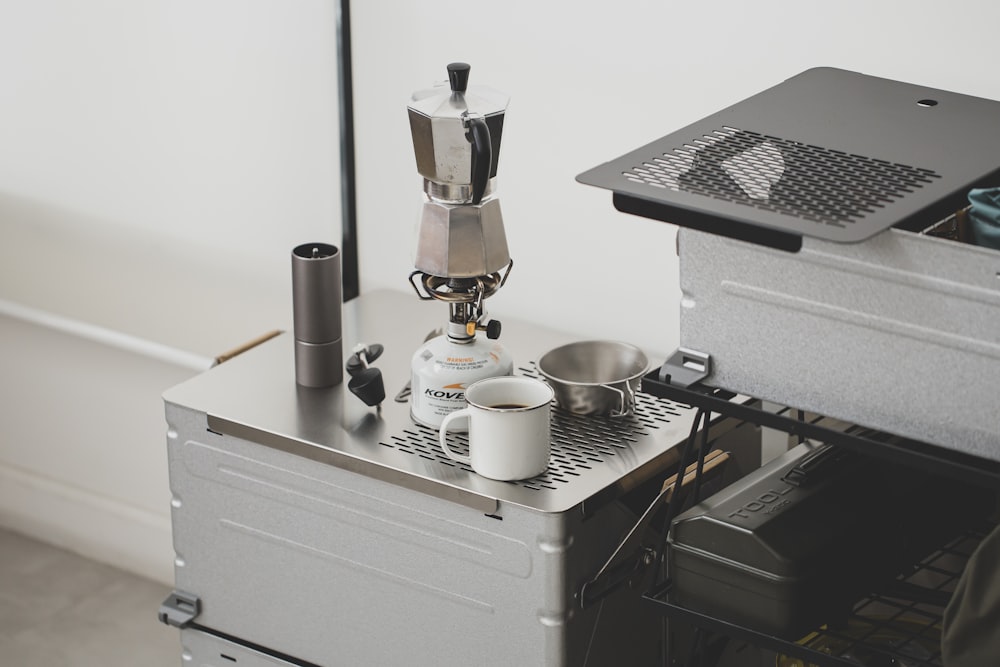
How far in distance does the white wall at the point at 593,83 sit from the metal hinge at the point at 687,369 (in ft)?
1.91

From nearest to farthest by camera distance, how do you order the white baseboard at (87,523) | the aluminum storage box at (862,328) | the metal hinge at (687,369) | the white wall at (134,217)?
the aluminum storage box at (862,328) < the metal hinge at (687,369) < the white wall at (134,217) < the white baseboard at (87,523)

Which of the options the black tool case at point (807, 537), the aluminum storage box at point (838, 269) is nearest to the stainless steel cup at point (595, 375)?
the black tool case at point (807, 537)

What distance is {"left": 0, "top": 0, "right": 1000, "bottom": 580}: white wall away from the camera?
169cm

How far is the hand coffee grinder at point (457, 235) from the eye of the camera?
150cm

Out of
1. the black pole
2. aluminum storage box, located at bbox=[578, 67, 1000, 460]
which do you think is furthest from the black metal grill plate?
the black pole

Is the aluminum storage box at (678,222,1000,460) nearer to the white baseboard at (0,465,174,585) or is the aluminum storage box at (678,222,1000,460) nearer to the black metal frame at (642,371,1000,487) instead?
the black metal frame at (642,371,1000,487)

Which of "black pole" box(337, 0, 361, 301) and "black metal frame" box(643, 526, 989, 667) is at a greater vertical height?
"black pole" box(337, 0, 361, 301)

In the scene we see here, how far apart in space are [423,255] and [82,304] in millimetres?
1135

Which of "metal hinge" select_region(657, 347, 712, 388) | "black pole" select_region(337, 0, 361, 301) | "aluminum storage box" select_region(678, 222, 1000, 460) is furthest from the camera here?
"black pole" select_region(337, 0, 361, 301)

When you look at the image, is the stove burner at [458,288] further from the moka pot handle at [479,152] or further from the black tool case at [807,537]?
the black tool case at [807,537]

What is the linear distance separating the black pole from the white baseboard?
0.72 m

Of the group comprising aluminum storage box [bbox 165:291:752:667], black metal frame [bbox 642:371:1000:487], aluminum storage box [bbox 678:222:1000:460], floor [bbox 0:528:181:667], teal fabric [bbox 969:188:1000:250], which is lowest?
floor [bbox 0:528:181:667]

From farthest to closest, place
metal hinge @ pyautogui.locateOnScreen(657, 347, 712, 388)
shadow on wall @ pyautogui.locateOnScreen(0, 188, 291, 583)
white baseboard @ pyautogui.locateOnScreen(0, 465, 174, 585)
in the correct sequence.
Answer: white baseboard @ pyautogui.locateOnScreen(0, 465, 174, 585) < shadow on wall @ pyautogui.locateOnScreen(0, 188, 291, 583) < metal hinge @ pyautogui.locateOnScreen(657, 347, 712, 388)

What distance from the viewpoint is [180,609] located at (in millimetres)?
1716
